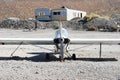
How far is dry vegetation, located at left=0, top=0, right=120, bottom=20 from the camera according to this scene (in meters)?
96.3

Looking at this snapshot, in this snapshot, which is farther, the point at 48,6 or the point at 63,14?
the point at 48,6

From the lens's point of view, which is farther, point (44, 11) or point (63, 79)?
→ point (44, 11)

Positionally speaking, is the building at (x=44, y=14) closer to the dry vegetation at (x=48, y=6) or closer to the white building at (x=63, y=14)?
the white building at (x=63, y=14)

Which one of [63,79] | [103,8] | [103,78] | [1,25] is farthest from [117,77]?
[103,8]

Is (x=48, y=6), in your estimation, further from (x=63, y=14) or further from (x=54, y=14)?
(x=63, y=14)

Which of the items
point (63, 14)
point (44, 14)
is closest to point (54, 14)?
point (44, 14)

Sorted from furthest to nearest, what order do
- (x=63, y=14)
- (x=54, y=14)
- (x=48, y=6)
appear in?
(x=48, y=6) < (x=54, y=14) < (x=63, y=14)

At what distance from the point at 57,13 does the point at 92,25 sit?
14528 millimetres

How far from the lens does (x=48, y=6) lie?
11369 centimetres

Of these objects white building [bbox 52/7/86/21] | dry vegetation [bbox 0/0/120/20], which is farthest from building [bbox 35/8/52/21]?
dry vegetation [bbox 0/0/120/20]

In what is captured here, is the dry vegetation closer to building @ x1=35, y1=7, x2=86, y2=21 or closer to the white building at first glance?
building @ x1=35, y1=7, x2=86, y2=21

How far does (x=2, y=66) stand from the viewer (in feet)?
47.1

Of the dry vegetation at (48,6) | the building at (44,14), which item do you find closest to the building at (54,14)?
the building at (44,14)

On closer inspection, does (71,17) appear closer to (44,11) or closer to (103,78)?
(44,11)
